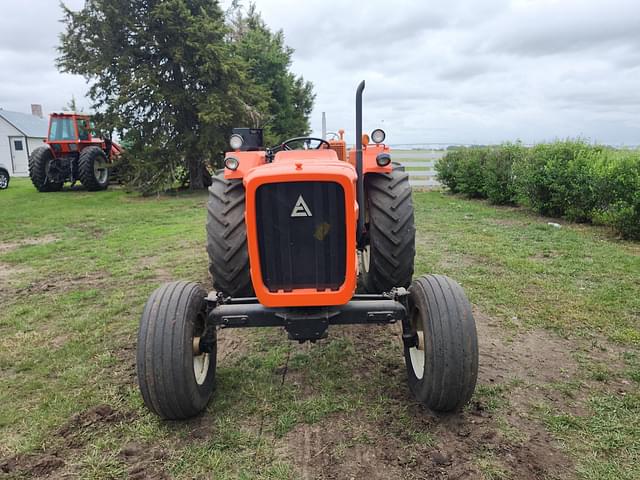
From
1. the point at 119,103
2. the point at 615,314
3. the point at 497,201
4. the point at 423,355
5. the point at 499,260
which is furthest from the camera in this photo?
the point at 119,103

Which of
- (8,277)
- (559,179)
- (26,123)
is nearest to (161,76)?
(8,277)

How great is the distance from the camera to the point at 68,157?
16578mm

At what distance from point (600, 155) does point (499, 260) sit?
384 cm

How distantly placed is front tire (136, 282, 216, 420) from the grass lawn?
179mm

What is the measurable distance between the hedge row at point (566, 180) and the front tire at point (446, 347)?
19.5ft

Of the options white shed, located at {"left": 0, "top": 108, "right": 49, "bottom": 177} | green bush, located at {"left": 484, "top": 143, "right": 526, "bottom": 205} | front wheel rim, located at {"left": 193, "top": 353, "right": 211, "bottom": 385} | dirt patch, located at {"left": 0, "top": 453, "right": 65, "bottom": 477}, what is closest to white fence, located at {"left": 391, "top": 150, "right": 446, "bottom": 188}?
green bush, located at {"left": 484, "top": 143, "right": 526, "bottom": 205}

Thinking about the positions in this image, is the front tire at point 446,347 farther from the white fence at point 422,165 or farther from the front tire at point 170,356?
the white fence at point 422,165

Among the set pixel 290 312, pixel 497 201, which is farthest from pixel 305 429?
pixel 497 201

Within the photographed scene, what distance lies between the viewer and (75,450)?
105 inches

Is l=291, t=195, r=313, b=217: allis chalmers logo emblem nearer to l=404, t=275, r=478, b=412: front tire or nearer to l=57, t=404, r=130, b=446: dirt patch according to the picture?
l=404, t=275, r=478, b=412: front tire

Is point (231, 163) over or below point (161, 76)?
below

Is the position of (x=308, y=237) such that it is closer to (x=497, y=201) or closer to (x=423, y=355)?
(x=423, y=355)

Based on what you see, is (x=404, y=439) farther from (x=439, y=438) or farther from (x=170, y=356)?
(x=170, y=356)

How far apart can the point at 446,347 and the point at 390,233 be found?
1188 mm
